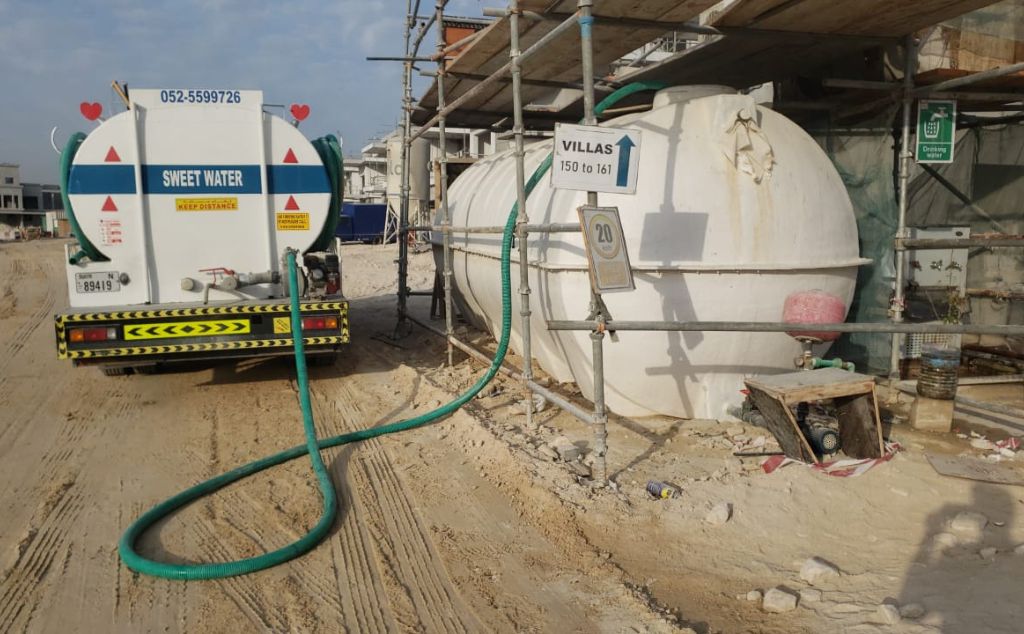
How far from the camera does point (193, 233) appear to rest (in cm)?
729

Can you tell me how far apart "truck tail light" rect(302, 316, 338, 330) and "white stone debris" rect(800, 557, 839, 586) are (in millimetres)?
5037

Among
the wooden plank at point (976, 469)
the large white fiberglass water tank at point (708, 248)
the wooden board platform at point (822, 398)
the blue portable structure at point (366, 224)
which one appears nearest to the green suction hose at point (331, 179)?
the large white fiberglass water tank at point (708, 248)

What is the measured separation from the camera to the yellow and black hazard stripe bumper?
6707mm

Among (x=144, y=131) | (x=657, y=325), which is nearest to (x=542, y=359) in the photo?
(x=657, y=325)

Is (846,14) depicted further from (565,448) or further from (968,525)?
(565,448)

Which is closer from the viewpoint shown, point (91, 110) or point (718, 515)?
→ point (718, 515)

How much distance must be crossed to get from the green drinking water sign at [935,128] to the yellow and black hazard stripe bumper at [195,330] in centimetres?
585

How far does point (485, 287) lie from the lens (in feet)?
28.7

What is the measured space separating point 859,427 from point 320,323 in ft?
16.5

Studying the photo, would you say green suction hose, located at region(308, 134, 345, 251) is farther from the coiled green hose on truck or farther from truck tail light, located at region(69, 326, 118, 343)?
truck tail light, located at region(69, 326, 118, 343)

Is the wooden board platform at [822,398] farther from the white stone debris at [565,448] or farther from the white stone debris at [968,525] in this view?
the white stone debris at [565,448]

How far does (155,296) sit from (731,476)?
584cm

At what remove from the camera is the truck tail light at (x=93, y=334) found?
667 centimetres

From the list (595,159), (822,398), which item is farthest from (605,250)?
(822,398)
